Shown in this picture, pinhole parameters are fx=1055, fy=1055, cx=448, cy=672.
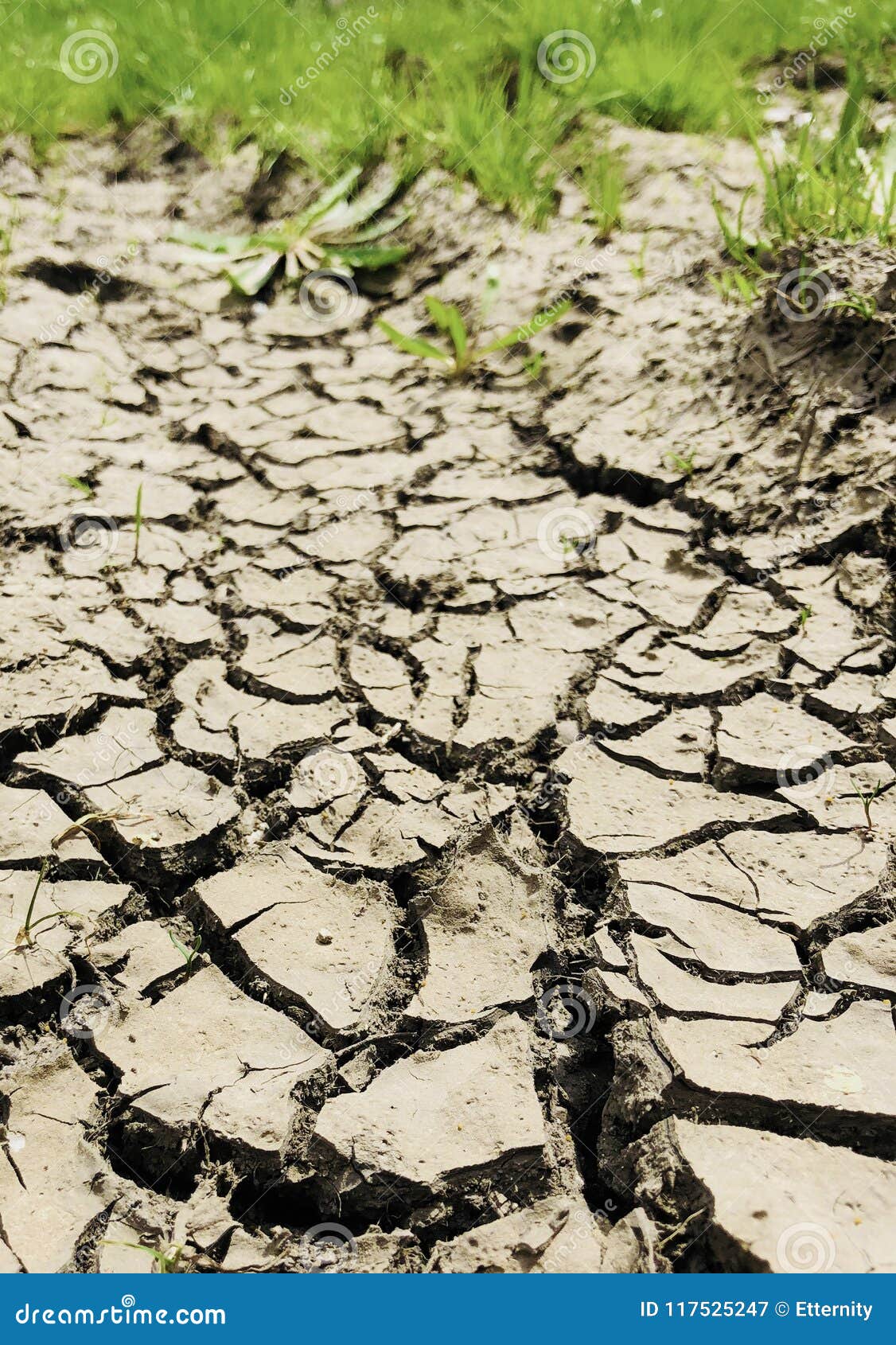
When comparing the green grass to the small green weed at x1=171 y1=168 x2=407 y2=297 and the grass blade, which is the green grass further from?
the grass blade

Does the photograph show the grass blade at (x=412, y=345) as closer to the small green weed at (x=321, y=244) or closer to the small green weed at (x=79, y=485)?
the small green weed at (x=321, y=244)

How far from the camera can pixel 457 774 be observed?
197 centimetres

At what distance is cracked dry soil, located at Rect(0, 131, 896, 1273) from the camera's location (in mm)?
1460

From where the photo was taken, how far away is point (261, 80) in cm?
357

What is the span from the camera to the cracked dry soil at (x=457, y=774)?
146cm

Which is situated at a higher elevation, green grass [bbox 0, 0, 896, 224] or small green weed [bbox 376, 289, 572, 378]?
green grass [bbox 0, 0, 896, 224]

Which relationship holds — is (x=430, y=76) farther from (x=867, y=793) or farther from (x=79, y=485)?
(x=867, y=793)

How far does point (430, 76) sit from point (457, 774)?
2.63 m

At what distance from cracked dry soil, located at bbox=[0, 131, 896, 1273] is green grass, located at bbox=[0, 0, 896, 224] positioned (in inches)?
11.9

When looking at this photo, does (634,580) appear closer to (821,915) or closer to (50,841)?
(821,915)

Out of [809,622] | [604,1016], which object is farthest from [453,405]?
[604,1016]

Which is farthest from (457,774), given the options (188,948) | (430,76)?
(430,76)

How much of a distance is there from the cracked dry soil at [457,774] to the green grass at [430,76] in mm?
302

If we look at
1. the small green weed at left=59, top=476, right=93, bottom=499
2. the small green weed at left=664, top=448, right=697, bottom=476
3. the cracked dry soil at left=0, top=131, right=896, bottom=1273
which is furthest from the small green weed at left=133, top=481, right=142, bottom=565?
the small green weed at left=664, top=448, right=697, bottom=476
